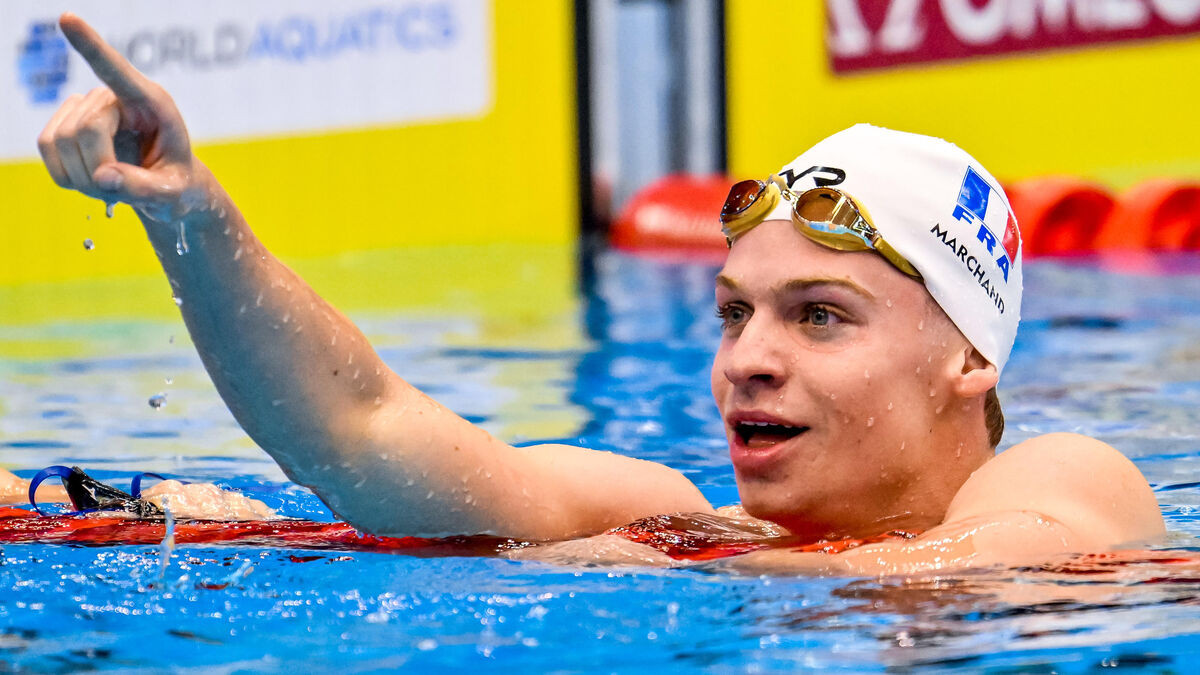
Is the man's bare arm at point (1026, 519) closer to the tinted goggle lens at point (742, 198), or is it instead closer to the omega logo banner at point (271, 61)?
the tinted goggle lens at point (742, 198)

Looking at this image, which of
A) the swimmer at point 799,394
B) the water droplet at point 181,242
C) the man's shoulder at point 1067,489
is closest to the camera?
the water droplet at point 181,242

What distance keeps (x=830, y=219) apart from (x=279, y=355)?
978mm

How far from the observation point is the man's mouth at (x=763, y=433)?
255cm

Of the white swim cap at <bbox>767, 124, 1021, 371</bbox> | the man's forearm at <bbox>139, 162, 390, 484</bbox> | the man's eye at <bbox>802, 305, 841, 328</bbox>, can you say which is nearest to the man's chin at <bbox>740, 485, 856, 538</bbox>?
the man's eye at <bbox>802, 305, 841, 328</bbox>

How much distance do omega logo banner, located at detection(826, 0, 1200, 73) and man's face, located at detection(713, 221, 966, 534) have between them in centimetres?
784

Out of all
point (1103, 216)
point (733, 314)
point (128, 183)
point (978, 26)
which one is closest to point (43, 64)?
point (978, 26)

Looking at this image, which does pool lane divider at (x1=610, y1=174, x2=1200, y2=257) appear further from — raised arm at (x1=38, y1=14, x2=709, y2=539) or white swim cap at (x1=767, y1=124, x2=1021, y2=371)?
raised arm at (x1=38, y1=14, x2=709, y2=539)

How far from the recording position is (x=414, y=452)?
7.61 ft

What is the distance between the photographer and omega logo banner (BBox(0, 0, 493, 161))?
40.2ft

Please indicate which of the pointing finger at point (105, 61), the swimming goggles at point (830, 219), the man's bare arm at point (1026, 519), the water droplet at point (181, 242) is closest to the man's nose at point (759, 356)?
the swimming goggles at point (830, 219)

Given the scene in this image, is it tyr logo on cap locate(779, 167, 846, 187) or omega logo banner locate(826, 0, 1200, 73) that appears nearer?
tyr logo on cap locate(779, 167, 846, 187)

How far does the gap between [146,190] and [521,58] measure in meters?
10.7

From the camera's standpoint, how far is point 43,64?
40.2ft

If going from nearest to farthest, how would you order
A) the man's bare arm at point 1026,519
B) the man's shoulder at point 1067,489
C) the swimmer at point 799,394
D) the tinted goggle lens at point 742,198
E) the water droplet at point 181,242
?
the water droplet at point 181,242 → the swimmer at point 799,394 → the man's bare arm at point 1026,519 → the man's shoulder at point 1067,489 → the tinted goggle lens at point 742,198
